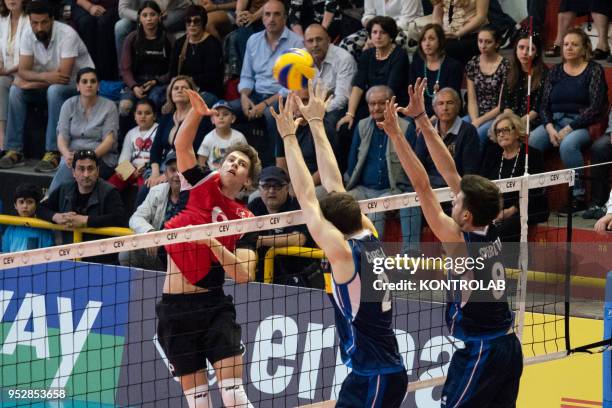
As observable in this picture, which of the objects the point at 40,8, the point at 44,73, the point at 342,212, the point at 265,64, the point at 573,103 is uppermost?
the point at 40,8

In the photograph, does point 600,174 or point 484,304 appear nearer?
point 484,304

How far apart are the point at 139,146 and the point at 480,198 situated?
7.01 m

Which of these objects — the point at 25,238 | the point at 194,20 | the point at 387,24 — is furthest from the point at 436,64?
the point at 25,238

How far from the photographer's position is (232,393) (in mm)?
9648

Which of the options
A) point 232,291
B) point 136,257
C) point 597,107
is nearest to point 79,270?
point 136,257

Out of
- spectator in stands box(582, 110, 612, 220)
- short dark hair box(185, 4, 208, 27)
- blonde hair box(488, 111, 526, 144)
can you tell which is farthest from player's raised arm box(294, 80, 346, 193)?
short dark hair box(185, 4, 208, 27)

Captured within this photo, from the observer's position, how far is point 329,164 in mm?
9008

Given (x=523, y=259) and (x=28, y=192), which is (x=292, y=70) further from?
(x=28, y=192)

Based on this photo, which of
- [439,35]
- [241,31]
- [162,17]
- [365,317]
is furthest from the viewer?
[162,17]

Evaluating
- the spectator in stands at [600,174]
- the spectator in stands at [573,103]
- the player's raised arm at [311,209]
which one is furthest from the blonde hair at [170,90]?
the player's raised arm at [311,209]

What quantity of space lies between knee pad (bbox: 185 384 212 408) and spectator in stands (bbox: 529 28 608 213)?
473cm

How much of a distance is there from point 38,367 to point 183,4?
5.89 m

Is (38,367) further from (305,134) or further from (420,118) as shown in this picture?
(420,118)

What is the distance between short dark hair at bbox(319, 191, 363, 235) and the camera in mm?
8430
